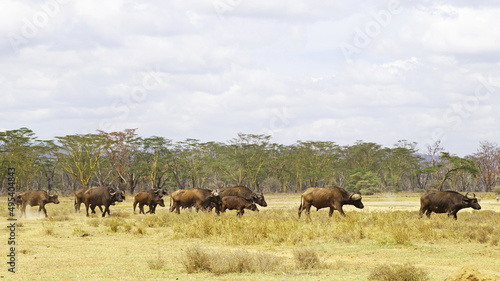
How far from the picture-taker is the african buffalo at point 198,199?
2558 cm

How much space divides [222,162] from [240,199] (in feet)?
200

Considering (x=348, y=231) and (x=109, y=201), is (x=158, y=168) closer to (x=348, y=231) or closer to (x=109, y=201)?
(x=109, y=201)

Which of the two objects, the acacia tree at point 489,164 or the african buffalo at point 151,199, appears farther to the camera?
the acacia tree at point 489,164

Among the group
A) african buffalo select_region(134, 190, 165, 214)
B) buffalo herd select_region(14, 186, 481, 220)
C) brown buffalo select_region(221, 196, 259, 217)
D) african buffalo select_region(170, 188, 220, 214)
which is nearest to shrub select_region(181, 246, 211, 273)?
buffalo herd select_region(14, 186, 481, 220)

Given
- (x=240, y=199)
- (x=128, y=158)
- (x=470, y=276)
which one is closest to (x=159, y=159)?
(x=128, y=158)

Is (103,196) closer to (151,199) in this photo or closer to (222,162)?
(151,199)

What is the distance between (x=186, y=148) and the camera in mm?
86125

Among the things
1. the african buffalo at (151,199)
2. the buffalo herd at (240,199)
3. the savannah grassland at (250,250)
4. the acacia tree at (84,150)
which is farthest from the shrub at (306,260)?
the acacia tree at (84,150)

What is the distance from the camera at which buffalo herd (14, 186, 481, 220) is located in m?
22.6

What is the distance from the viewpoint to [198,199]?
26.2 m

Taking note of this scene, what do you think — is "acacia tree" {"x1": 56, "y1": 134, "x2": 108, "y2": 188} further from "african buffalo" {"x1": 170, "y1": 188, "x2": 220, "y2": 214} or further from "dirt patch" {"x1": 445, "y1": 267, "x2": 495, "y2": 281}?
"dirt patch" {"x1": 445, "y1": 267, "x2": 495, "y2": 281}

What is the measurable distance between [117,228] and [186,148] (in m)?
65.0

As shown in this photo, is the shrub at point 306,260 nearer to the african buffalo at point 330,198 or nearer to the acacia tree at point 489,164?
the african buffalo at point 330,198

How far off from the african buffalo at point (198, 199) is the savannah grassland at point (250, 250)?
118 inches
